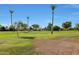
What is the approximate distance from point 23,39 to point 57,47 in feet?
1.10

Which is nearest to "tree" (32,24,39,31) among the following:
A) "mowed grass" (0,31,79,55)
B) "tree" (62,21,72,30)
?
"mowed grass" (0,31,79,55)

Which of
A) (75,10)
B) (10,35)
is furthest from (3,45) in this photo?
(75,10)

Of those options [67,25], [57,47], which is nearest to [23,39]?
[57,47]

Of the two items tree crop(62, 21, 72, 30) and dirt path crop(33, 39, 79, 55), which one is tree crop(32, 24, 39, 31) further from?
tree crop(62, 21, 72, 30)

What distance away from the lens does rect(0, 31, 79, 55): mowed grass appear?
10.7 m

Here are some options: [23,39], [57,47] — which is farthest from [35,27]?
[57,47]

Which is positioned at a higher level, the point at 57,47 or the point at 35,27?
the point at 35,27

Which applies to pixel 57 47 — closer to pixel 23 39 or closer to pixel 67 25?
pixel 67 25

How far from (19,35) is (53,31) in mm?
327

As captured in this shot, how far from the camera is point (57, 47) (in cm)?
1068

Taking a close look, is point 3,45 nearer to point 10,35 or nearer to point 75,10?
point 10,35

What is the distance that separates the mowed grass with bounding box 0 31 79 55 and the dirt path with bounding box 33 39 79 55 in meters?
0.04
